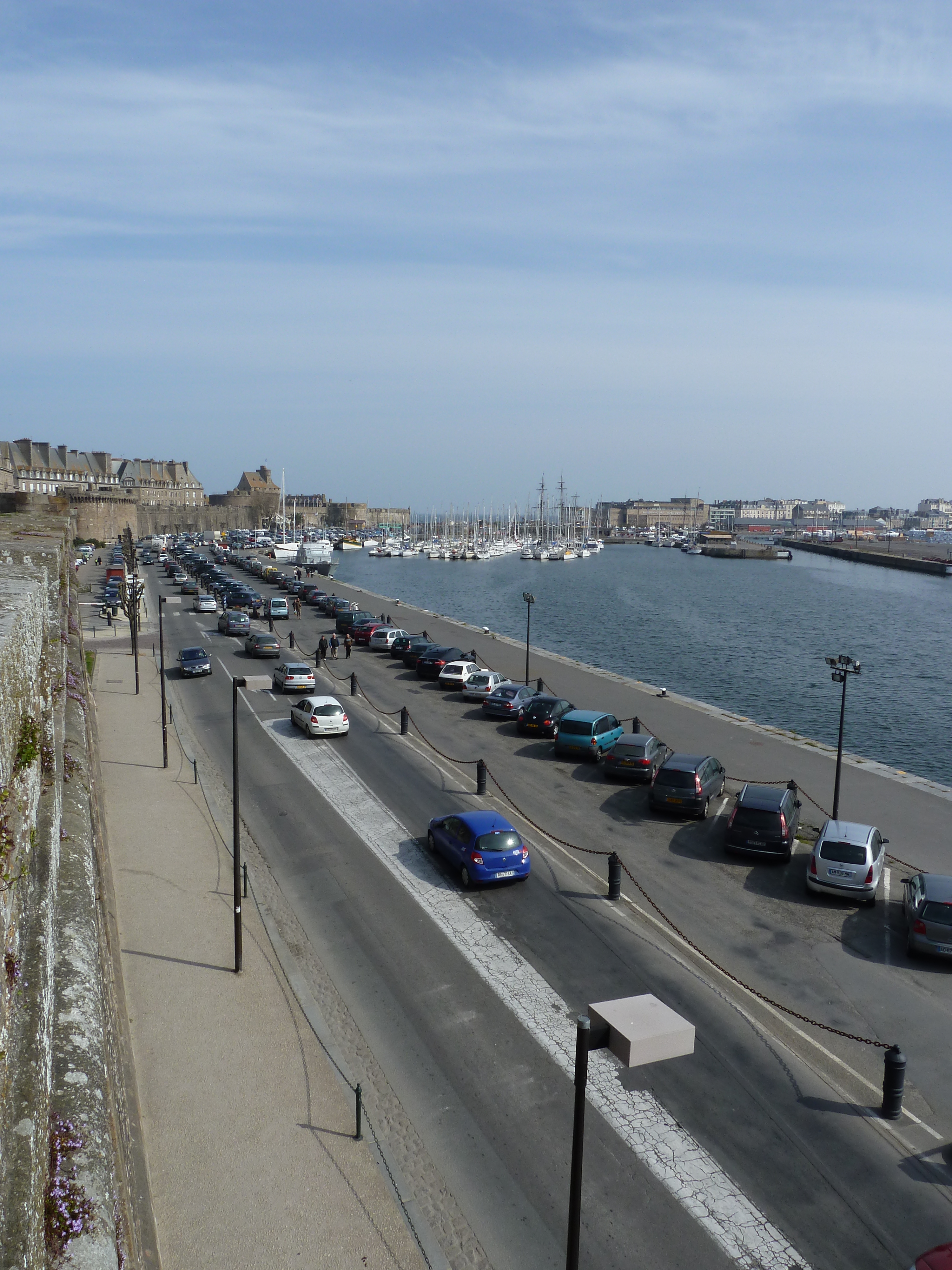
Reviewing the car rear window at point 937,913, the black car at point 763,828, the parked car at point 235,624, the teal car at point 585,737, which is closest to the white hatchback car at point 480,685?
the teal car at point 585,737

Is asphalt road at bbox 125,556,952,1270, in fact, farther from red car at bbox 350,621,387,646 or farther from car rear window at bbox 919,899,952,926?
red car at bbox 350,621,387,646

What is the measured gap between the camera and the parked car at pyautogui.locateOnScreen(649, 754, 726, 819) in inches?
787

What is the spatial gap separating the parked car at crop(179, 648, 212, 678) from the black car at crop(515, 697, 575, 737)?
50.1ft

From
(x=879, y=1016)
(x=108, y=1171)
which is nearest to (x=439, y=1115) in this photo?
(x=108, y=1171)

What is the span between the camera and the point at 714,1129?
32.9 feet

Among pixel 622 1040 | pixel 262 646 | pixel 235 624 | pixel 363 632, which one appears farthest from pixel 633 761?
pixel 235 624

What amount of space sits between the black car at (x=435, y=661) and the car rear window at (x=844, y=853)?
2144cm

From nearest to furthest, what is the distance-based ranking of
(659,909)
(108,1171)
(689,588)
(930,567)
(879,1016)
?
(108,1171)
(879,1016)
(659,909)
(689,588)
(930,567)

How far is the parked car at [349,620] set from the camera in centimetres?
4725

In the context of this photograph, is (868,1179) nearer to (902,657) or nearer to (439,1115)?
(439,1115)

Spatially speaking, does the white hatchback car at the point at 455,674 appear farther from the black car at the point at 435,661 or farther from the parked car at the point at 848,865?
the parked car at the point at 848,865

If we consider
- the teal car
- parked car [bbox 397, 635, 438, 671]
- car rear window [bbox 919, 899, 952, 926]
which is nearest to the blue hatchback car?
car rear window [bbox 919, 899, 952, 926]

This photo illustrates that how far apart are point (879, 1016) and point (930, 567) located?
15662 cm

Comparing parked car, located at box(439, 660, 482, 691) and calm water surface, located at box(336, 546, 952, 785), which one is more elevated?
parked car, located at box(439, 660, 482, 691)
